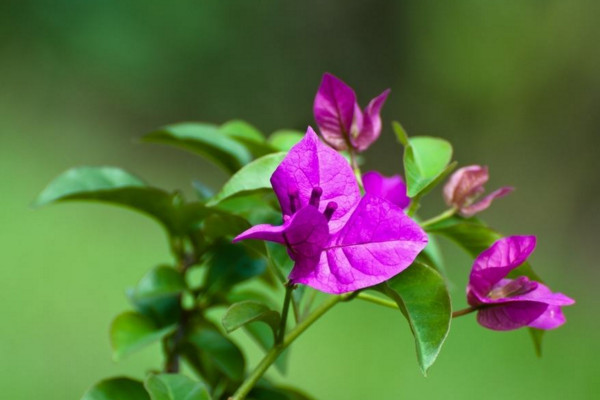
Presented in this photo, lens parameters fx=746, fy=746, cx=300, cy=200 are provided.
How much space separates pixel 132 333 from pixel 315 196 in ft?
0.71

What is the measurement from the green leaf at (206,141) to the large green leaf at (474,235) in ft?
0.55

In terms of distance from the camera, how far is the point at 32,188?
1.97m

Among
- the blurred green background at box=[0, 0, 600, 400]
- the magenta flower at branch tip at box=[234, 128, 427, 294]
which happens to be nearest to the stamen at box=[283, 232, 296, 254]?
the magenta flower at branch tip at box=[234, 128, 427, 294]

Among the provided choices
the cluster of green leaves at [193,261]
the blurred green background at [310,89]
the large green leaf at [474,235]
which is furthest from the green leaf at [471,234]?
the blurred green background at [310,89]

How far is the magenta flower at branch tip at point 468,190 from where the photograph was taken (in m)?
0.45

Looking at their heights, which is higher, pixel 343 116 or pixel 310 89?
pixel 343 116

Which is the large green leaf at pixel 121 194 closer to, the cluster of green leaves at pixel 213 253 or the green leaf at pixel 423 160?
the cluster of green leaves at pixel 213 253

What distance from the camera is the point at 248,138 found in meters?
0.53

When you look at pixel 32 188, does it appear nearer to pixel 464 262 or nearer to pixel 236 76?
pixel 236 76

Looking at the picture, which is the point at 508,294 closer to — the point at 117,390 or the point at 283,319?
the point at 283,319

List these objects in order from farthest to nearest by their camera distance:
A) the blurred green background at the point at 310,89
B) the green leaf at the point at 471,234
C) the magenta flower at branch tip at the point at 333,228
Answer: the blurred green background at the point at 310,89
the green leaf at the point at 471,234
the magenta flower at branch tip at the point at 333,228

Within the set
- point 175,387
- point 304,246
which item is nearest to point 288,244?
point 304,246

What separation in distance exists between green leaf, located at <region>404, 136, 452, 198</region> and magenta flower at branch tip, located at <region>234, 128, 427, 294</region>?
2.4 inches

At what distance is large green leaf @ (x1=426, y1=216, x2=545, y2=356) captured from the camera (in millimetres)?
425
